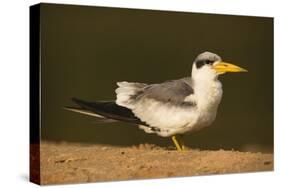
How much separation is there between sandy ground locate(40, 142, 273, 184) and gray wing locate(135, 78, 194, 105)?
0.49 meters

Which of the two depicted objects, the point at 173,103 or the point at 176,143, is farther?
the point at 176,143

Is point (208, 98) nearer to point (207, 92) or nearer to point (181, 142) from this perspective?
point (207, 92)

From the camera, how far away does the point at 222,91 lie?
301 inches

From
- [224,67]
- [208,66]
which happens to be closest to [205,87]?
[208,66]

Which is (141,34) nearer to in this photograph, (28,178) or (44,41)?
(44,41)

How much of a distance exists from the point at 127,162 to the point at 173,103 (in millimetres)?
759

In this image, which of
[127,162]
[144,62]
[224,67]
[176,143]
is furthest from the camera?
[224,67]

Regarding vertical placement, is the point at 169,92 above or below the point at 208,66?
below

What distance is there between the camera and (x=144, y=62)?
7281mm

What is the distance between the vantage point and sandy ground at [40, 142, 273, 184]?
6773 mm

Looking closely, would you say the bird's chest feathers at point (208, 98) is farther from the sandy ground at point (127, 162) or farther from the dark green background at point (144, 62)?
the sandy ground at point (127, 162)

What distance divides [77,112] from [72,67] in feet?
1.40

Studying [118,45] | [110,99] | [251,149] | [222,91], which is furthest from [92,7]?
[251,149]

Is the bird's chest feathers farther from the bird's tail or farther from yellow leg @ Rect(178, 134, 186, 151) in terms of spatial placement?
the bird's tail
